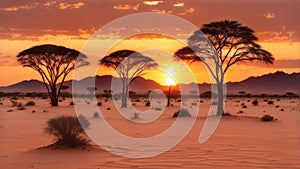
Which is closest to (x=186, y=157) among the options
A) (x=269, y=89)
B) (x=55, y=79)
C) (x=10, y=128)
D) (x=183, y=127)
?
(x=183, y=127)

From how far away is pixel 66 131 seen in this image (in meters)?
13.0

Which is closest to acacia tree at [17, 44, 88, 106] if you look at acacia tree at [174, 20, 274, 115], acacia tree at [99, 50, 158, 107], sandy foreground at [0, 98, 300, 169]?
acacia tree at [99, 50, 158, 107]

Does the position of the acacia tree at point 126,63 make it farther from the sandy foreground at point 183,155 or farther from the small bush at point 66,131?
the small bush at point 66,131

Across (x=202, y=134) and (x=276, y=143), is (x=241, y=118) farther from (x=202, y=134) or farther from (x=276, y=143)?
(x=276, y=143)

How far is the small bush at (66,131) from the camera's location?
12.8m

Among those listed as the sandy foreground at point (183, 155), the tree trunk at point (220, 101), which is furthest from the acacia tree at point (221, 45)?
the sandy foreground at point (183, 155)

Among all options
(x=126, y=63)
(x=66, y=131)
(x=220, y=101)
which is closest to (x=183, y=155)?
(x=66, y=131)

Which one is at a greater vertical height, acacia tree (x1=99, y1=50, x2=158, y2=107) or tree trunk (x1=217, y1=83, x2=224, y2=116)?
acacia tree (x1=99, y1=50, x2=158, y2=107)

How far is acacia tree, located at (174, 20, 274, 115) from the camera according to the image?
95.5 ft

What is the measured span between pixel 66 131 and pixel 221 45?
728 inches

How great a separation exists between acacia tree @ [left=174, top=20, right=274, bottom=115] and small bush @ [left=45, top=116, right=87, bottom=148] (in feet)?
54.3

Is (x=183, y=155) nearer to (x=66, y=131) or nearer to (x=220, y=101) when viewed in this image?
(x=66, y=131)

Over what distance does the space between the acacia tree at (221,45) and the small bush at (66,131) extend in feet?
54.3

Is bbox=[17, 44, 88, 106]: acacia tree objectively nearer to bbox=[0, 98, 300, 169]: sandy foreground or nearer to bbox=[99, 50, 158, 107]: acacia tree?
bbox=[99, 50, 158, 107]: acacia tree
